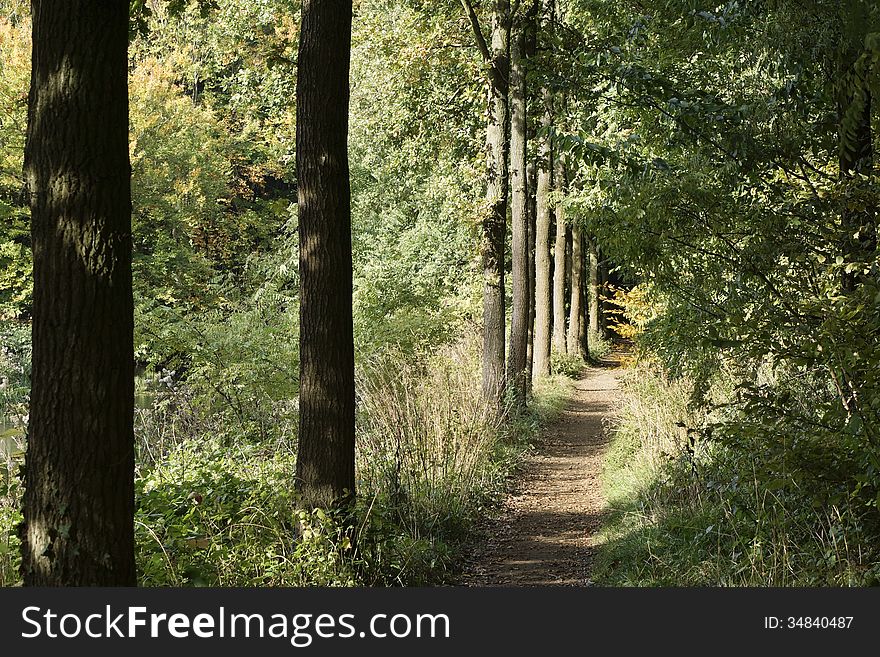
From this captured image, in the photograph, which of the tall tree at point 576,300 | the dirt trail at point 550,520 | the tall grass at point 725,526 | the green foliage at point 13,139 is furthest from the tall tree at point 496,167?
the green foliage at point 13,139

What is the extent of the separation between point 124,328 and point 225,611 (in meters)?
1.68

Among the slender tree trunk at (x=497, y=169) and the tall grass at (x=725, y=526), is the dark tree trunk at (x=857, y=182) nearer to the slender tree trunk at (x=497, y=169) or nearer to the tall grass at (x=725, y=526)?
the tall grass at (x=725, y=526)

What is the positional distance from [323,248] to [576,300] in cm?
2242

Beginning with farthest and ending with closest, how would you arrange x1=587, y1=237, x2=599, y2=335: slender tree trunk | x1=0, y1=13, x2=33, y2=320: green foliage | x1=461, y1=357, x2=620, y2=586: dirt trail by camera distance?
x1=587, y1=237, x2=599, y2=335: slender tree trunk
x1=0, y1=13, x2=33, y2=320: green foliage
x1=461, y1=357, x2=620, y2=586: dirt trail

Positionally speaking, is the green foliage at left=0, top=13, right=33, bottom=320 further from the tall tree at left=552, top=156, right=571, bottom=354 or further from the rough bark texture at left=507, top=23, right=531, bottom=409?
the rough bark texture at left=507, top=23, right=531, bottom=409

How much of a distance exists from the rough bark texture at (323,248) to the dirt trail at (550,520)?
176 centimetres

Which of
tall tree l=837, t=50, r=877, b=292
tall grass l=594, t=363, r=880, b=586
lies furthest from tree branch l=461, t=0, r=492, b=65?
tall tree l=837, t=50, r=877, b=292

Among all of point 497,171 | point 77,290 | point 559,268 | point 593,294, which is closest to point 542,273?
point 559,268

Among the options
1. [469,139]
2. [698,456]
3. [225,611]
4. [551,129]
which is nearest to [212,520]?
[225,611]

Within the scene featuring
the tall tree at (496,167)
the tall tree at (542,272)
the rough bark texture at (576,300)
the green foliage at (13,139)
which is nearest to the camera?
the tall tree at (496,167)

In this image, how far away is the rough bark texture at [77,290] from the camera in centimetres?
375

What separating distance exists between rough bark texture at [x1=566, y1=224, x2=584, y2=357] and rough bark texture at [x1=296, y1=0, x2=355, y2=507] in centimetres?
2212

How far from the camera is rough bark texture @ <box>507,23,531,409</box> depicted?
1627 centimetres

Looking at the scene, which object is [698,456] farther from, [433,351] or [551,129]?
[433,351]
